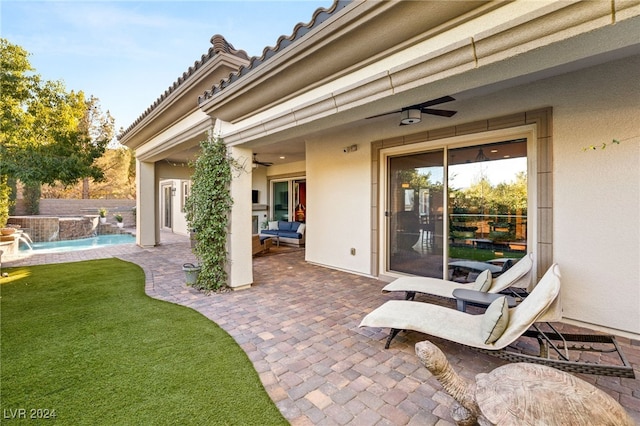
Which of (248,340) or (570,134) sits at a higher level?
(570,134)

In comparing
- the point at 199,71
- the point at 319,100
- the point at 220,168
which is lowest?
the point at 220,168

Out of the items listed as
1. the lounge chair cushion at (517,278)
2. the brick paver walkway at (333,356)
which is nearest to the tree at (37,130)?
the brick paver walkway at (333,356)

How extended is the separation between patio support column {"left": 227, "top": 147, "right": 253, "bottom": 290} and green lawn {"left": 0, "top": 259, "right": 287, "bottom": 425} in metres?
1.18

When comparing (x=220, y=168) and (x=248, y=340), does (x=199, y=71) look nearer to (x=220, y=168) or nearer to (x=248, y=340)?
(x=220, y=168)

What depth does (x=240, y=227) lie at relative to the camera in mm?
5402

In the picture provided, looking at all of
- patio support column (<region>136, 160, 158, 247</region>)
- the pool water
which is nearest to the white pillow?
patio support column (<region>136, 160, 158, 247</region>)

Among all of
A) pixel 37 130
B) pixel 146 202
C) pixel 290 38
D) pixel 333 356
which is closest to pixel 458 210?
pixel 333 356

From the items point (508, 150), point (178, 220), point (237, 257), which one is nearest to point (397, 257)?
point (508, 150)

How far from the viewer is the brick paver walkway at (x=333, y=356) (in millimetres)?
2221

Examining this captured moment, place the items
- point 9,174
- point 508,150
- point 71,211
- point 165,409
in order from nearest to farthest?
point 165,409 → point 508,150 → point 9,174 → point 71,211

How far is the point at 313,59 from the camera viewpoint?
327 centimetres

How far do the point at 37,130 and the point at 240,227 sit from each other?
30.0 ft

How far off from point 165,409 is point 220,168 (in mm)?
3918

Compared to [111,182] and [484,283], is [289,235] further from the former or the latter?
[111,182]
